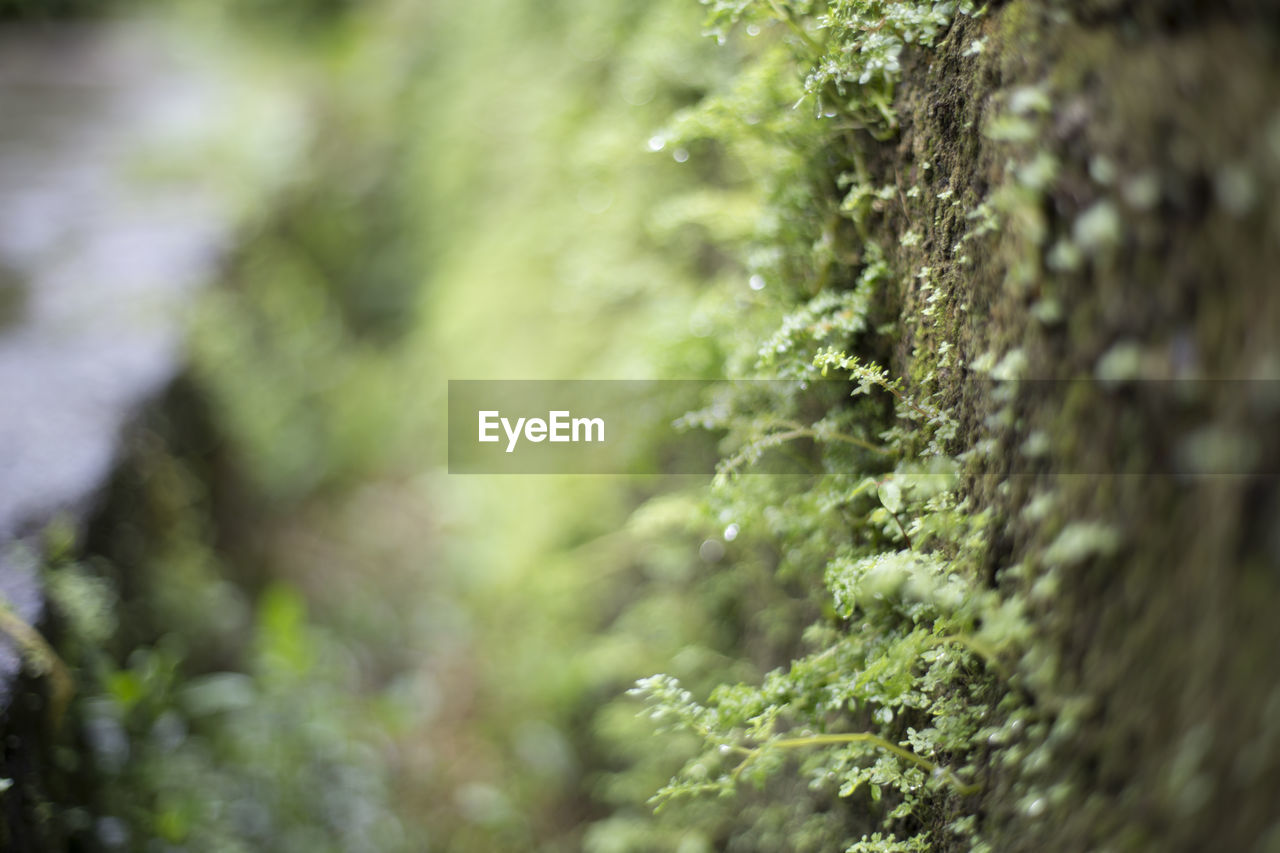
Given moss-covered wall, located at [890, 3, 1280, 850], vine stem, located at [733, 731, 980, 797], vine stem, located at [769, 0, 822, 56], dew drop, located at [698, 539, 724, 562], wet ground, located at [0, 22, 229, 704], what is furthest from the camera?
wet ground, located at [0, 22, 229, 704]

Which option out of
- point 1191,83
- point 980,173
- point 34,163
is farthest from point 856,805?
point 34,163

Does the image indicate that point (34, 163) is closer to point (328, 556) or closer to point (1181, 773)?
point (328, 556)

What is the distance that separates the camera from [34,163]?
19.9 feet

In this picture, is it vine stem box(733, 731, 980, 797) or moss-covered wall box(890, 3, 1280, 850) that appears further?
vine stem box(733, 731, 980, 797)

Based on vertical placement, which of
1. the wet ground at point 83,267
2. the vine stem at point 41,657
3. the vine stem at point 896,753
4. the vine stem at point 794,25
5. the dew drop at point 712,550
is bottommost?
the vine stem at point 896,753

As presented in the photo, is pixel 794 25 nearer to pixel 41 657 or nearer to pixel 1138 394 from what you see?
pixel 1138 394

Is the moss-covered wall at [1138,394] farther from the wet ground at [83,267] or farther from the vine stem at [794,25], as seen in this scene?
the wet ground at [83,267]

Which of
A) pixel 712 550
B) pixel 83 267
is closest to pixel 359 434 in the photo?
pixel 83 267

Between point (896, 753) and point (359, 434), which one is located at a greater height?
point (359, 434)

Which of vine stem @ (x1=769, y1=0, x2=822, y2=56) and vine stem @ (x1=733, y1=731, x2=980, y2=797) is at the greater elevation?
vine stem @ (x1=769, y1=0, x2=822, y2=56)

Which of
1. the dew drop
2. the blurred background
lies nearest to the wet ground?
the blurred background

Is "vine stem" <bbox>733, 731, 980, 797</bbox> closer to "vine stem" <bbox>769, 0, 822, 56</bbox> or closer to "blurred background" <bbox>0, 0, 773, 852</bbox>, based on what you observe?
"blurred background" <bbox>0, 0, 773, 852</bbox>

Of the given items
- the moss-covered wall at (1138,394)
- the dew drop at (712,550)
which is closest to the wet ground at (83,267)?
the dew drop at (712,550)

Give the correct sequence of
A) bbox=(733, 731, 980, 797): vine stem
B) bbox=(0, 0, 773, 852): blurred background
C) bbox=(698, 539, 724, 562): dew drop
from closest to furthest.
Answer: bbox=(733, 731, 980, 797): vine stem
bbox=(698, 539, 724, 562): dew drop
bbox=(0, 0, 773, 852): blurred background
